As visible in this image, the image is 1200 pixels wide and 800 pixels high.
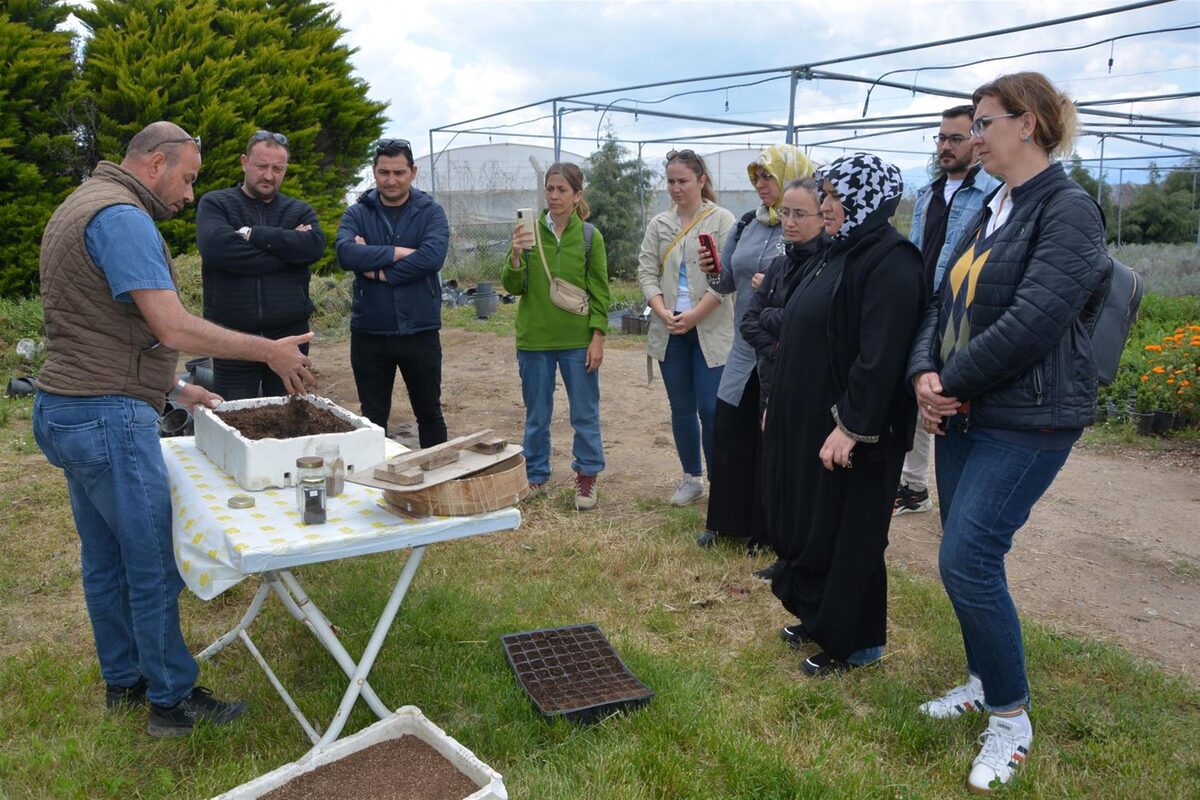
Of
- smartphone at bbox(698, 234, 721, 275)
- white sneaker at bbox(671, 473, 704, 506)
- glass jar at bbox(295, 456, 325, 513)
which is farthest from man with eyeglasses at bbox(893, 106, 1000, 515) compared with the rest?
glass jar at bbox(295, 456, 325, 513)

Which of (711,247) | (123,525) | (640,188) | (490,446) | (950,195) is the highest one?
(640,188)

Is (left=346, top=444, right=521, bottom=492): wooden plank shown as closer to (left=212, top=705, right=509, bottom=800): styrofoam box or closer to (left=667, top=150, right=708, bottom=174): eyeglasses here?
(left=212, top=705, right=509, bottom=800): styrofoam box

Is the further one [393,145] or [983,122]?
[393,145]

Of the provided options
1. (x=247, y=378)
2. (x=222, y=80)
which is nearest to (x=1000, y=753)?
(x=247, y=378)

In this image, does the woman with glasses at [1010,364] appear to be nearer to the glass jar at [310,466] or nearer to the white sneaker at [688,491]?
the glass jar at [310,466]

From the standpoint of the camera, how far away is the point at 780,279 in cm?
402

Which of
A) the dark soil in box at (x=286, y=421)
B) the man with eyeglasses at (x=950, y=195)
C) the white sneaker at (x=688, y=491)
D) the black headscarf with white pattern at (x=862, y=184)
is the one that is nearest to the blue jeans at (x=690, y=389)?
the white sneaker at (x=688, y=491)

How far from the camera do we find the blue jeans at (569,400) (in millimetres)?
5242

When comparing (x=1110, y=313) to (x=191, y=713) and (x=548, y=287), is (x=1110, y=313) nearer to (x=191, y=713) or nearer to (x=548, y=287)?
(x=191, y=713)

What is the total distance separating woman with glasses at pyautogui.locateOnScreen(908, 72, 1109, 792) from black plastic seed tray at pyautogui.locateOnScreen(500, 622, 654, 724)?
111 cm

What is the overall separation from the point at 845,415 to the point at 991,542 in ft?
2.05

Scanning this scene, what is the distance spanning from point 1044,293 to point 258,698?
109 inches

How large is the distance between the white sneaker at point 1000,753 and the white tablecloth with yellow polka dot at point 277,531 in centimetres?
153

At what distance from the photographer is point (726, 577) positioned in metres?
4.26
